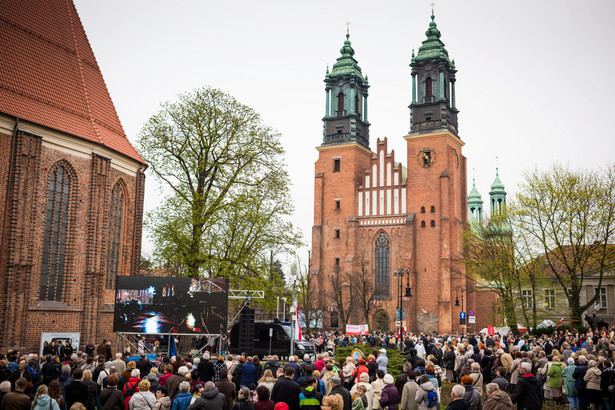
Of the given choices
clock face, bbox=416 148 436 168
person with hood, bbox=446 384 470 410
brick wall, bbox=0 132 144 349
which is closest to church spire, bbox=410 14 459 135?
clock face, bbox=416 148 436 168

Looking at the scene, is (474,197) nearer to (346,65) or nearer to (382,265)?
(346,65)

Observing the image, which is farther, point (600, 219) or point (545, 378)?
point (600, 219)

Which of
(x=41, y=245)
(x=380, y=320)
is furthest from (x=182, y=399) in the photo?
(x=380, y=320)

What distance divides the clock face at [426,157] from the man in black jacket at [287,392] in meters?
46.2

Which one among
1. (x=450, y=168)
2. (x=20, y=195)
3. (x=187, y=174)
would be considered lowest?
(x=20, y=195)

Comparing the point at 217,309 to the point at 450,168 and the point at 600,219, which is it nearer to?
the point at 600,219

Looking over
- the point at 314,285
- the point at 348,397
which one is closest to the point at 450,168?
the point at 314,285

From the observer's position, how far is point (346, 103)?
6012cm

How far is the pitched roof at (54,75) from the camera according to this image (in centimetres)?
2273

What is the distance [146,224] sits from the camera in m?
28.4

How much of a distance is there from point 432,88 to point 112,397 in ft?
167

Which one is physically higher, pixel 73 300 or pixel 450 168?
pixel 450 168

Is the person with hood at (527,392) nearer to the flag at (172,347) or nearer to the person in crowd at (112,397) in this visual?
the person in crowd at (112,397)

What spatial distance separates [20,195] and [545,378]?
18.0 meters
